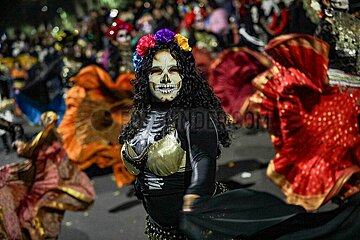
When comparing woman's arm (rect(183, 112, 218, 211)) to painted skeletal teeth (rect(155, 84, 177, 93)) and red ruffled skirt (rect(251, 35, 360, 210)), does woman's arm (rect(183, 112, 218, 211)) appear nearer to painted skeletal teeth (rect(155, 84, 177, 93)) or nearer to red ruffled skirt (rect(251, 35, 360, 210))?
painted skeletal teeth (rect(155, 84, 177, 93))

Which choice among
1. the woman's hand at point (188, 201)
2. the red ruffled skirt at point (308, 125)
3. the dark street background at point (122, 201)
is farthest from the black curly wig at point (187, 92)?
the red ruffled skirt at point (308, 125)

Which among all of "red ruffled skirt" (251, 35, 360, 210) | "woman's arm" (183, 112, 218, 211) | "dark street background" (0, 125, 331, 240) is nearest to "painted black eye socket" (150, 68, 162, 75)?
"woman's arm" (183, 112, 218, 211)

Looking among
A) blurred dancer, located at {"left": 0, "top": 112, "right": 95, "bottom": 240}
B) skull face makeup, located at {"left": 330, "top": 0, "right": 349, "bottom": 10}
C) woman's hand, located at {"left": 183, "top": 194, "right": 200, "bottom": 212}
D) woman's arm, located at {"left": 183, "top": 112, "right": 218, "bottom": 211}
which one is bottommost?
blurred dancer, located at {"left": 0, "top": 112, "right": 95, "bottom": 240}

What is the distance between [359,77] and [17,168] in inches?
74.6

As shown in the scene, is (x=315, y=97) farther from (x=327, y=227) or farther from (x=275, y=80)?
(x=327, y=227)

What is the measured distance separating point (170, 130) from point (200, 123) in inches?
4.4

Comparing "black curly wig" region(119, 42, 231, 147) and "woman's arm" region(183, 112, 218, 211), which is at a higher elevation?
"black curly wig" region(119, 42, 231, 147)

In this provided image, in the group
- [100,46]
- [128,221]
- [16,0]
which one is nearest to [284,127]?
[128,221]

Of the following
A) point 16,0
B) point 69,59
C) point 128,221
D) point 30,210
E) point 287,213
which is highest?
point 16,0

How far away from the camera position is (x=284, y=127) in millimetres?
3246

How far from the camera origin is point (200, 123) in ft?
6.10

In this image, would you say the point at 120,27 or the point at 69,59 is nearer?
the point at 120,27

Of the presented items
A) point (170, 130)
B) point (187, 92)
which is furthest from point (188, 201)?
point (187, 92)

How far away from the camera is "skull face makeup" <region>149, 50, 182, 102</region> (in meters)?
1.90
